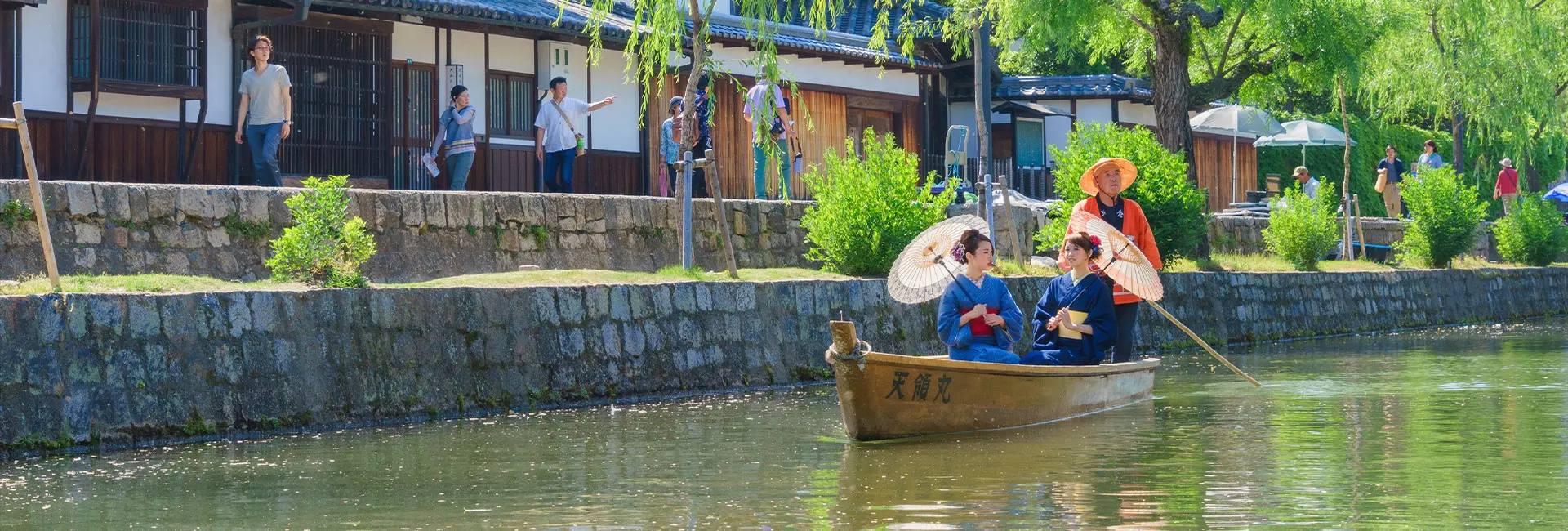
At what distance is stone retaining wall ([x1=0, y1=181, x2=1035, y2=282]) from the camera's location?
40.4 ft

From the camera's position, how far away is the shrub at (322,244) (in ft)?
39.4

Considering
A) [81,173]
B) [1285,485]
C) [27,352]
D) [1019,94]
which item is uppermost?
[1019,94]

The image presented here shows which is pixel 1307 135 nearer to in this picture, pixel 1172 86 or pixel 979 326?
pixel 1172 86

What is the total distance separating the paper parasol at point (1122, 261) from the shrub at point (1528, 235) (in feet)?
63.3

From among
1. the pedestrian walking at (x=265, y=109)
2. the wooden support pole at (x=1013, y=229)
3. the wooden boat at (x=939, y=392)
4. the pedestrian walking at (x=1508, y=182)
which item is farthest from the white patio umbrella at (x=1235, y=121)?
the wooden boat at (x=939, y=392)

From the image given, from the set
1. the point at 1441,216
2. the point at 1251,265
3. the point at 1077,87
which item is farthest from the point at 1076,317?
the point at 1077,87

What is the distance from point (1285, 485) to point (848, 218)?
8.36m

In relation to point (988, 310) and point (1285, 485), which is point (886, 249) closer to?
point (988, 310)

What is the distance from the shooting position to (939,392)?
10.5m

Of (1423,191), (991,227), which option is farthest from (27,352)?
(1423,191)

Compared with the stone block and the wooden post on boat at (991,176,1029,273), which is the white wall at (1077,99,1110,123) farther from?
the stone block

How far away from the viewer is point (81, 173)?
54.6 feet

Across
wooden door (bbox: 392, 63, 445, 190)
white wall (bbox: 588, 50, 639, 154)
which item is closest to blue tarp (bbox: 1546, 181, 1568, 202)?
white wall (bbox: 588, 50, 639, 154)

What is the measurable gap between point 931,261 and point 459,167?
28.6ft
